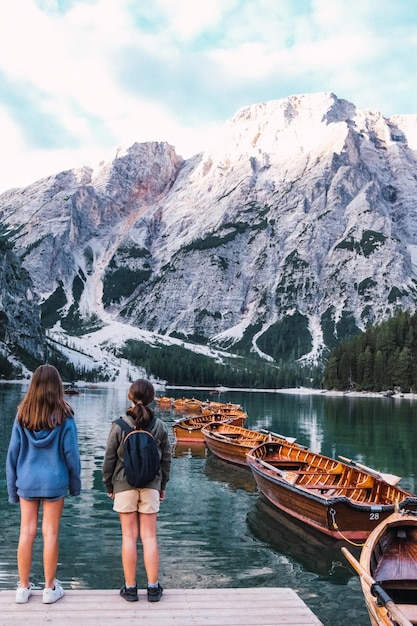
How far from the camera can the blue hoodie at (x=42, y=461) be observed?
10.2m

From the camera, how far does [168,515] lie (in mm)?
26016

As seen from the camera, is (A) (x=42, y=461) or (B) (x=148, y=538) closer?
(A) (x=42, y=461)

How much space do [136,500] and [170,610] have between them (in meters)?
1.98

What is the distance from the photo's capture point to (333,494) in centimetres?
2439

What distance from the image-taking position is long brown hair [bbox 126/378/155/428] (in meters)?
10.7

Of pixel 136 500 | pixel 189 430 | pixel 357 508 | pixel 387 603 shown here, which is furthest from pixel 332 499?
pixel 189 430

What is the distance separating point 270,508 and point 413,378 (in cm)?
13547

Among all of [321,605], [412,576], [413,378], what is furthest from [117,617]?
[413,378]

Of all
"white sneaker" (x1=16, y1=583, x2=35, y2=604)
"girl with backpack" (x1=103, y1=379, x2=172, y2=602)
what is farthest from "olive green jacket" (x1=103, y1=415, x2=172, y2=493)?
"white sneaker" (x1=16, y1=583, x2=35, y2=604)

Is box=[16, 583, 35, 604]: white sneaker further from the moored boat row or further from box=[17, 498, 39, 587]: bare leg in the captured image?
the moored boat row

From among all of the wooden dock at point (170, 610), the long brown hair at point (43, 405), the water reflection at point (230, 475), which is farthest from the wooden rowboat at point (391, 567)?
the water reflection at point (230, 475)

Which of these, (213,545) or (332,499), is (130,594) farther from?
(332,499)

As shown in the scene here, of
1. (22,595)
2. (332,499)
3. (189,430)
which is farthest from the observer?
(189,430)

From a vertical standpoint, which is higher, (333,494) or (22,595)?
(22,595)
